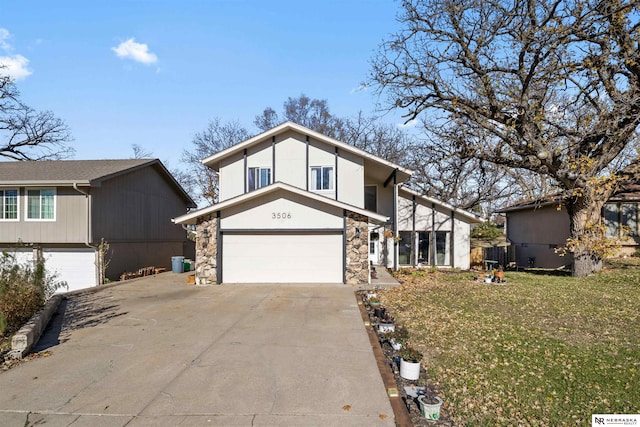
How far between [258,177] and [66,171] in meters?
8.96

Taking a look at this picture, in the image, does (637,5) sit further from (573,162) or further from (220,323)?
(220,323)

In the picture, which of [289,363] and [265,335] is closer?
[289,363]

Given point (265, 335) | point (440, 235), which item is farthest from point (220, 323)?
point (440, 235)

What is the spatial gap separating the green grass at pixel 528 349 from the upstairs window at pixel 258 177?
7.58 meters

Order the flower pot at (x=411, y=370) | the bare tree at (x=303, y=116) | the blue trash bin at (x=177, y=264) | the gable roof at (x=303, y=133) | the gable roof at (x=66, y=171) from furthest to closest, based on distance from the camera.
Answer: the bare tree at (x=303, y=116) < the blue trash bin at (x=177, y=264) < the gable roof at (x=66, y=171) < the gable roof at (x=303, y=133) < the flower pot at (x=411, y=370)

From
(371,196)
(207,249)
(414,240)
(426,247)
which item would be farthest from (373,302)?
(426,247)

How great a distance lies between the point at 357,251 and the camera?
13727mm

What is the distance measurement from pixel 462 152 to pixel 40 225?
18184 millimetres

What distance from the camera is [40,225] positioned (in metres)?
16.4

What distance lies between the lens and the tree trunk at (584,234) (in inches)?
553

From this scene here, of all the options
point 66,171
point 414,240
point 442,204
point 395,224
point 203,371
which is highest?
point 66,171

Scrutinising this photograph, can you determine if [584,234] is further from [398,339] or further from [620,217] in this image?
[398,339]

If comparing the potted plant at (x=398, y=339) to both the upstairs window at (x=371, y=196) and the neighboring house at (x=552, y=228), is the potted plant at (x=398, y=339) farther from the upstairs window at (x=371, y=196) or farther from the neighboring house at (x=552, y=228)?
the upstairs window at (x=371, y=196)

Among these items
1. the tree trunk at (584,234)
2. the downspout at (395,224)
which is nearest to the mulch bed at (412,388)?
the downspout at (395,224)
